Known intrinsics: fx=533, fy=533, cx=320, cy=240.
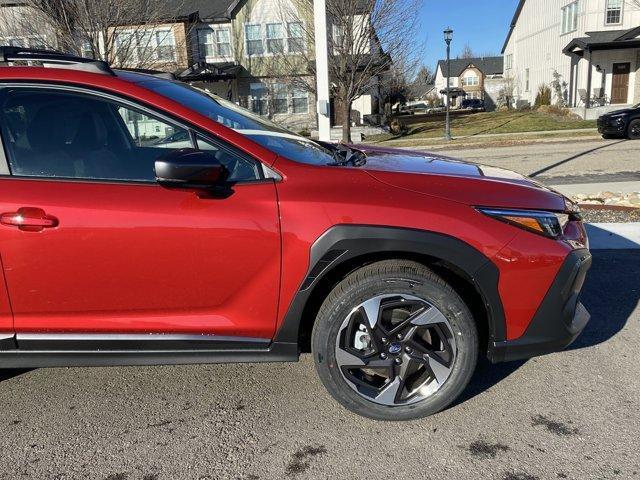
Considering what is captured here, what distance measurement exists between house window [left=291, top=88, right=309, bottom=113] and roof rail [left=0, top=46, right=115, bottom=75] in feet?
86.9

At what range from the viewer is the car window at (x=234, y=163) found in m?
2.60

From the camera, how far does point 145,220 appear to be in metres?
2.48

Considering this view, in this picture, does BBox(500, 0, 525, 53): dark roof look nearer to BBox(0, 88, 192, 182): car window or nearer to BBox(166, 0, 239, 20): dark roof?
BBox(166, 0, 239, 20): dark roof

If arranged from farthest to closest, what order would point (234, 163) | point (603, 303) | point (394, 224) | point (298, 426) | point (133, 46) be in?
point (133, 46)
point (603, 303)
point (298, 426)
point (234, 163)
point (394, 224)

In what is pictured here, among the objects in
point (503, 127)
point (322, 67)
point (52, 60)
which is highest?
point (322, 67)

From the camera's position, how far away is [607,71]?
29531 millimetres

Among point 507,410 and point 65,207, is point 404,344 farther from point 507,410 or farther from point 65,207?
point 65,207

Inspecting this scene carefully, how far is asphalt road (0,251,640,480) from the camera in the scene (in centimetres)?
245

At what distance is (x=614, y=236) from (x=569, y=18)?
32020 mm

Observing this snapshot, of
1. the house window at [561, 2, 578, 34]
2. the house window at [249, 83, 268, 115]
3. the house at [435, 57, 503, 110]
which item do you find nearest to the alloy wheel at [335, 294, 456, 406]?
the house window at [249, 83, 268, 115]

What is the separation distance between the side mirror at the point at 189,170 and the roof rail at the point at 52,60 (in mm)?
704

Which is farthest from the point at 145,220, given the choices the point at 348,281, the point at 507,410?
the point at 507,410

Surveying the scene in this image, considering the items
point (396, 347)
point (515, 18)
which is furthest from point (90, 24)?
point (515, 18)

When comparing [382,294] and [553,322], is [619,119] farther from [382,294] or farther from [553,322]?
[382,294]
